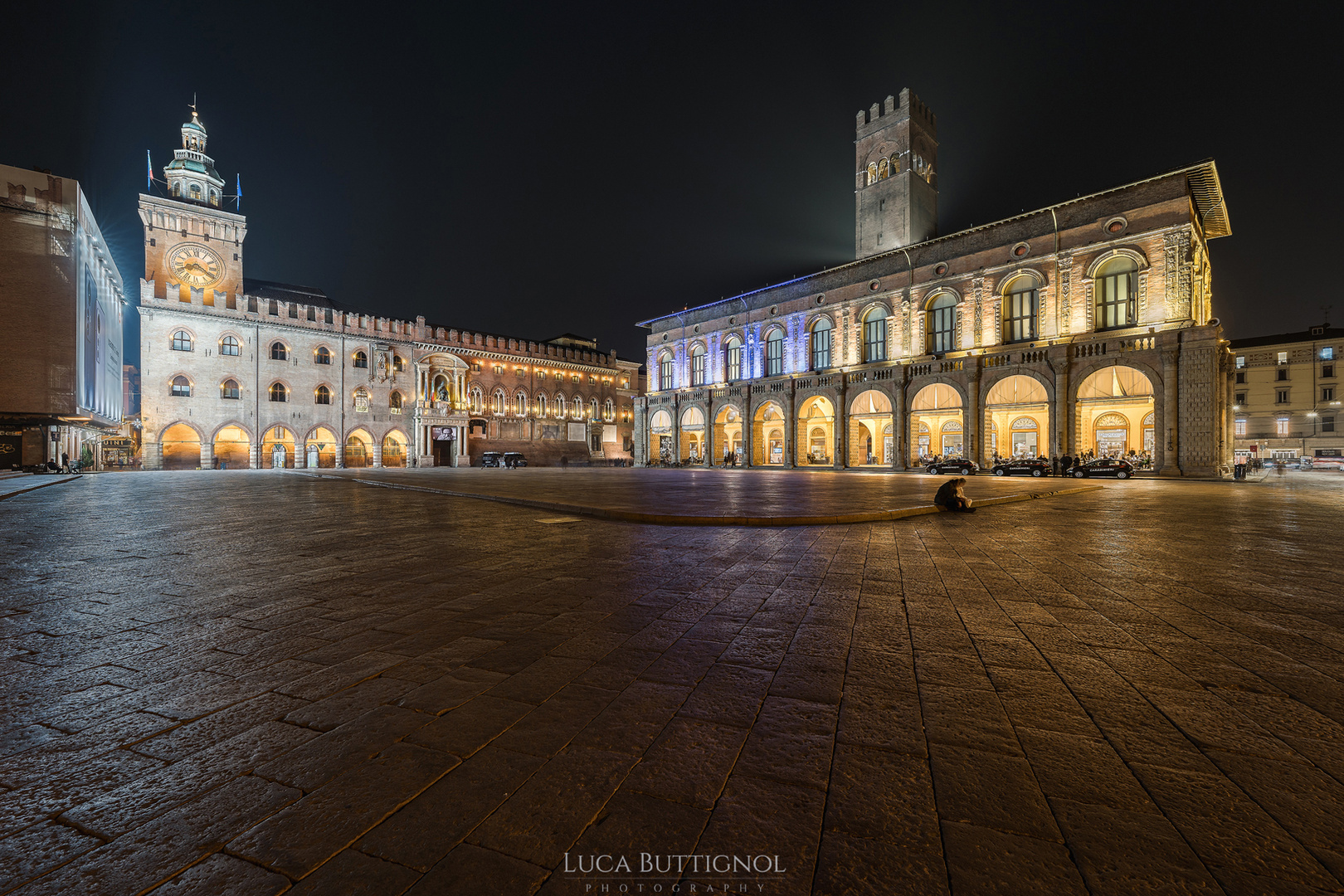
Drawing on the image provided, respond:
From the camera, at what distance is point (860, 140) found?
4666cm

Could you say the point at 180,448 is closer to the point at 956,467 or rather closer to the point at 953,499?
the point at 953,499

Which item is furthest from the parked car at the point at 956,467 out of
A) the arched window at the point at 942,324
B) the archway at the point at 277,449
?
the archway at the point at 277,449

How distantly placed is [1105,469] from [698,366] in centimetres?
3053

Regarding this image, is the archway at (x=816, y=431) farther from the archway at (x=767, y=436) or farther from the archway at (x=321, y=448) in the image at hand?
the archway at (x=321, y=448)

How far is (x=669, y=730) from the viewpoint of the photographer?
2.24m

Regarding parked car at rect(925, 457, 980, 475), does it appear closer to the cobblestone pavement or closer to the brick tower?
the brick tower

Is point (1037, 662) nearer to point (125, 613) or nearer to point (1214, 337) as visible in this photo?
point (125, 613)

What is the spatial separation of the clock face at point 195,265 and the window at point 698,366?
1538 inches

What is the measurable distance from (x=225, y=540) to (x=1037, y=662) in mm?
8953

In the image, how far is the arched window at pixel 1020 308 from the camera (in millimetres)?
30156

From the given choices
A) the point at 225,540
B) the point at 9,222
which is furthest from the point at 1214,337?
the point at 9,222

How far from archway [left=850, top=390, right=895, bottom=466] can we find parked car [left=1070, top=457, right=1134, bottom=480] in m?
10.3

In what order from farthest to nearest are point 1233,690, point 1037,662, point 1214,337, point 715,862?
point 1214,337, point 1037,662, point 1233,690, point 715,862

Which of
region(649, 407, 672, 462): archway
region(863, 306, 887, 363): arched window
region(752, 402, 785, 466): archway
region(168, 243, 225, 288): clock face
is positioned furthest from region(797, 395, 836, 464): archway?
region(168, 243, 225, 288): clock face
